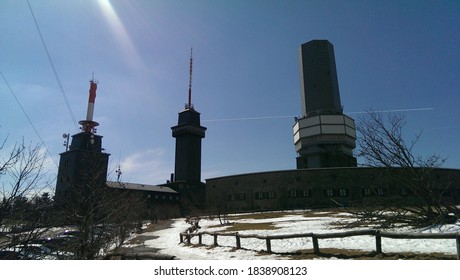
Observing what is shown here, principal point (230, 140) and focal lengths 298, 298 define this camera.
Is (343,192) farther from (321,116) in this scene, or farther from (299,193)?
(321,116)

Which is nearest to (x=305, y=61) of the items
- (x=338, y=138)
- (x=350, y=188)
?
(x=338, y=138)

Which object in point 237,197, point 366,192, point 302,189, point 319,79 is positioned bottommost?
point 237,197

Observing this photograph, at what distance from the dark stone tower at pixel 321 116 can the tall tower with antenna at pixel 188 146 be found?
3666cm

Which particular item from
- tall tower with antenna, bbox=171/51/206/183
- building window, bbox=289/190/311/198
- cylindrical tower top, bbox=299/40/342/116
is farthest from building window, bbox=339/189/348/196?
tall tower with antenna, bbox=171/51/206/183

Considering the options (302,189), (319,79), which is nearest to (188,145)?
(319,79)

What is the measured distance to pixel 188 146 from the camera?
101375 millimetres

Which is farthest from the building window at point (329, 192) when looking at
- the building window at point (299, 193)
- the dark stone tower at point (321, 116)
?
the dark stone tower at point (321, 116)

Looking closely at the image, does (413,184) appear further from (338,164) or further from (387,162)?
(338,164)

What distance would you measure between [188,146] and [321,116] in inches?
1826

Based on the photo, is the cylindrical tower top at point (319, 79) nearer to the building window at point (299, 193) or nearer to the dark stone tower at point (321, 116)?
the dark stone tower at point (321, 116)

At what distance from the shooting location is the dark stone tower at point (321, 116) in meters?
73.9

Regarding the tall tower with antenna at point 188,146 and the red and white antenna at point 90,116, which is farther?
the tall tower with antenna at point 188,146
